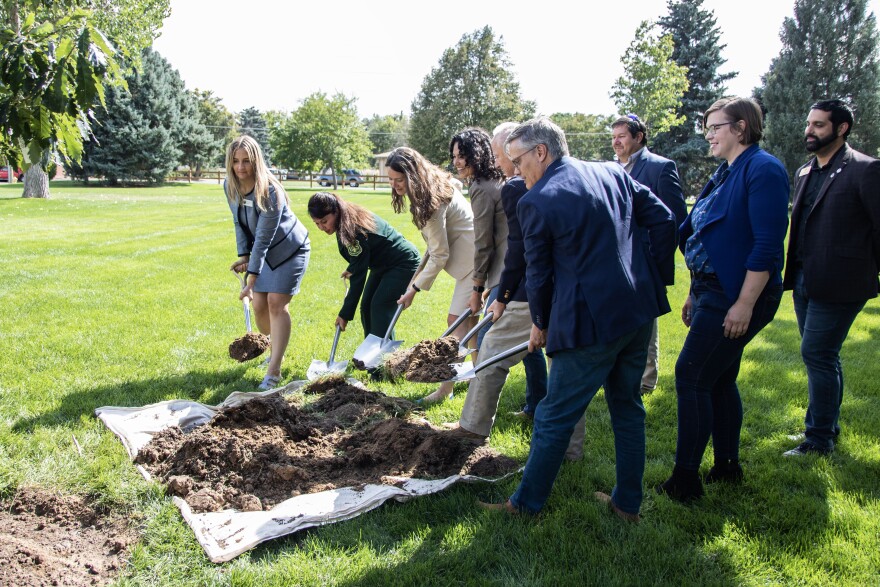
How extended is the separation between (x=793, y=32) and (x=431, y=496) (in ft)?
124

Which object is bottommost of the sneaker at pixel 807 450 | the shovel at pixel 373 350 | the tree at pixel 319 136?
the sneaker at pixel 807 450

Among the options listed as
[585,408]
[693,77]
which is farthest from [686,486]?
[693,77]

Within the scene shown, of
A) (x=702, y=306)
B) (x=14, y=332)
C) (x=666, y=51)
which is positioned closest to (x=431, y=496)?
(x=702, y=306)

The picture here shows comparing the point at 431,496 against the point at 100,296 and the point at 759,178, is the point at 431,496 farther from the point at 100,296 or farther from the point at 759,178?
the point at 100,296

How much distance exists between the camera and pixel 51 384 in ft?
15.8

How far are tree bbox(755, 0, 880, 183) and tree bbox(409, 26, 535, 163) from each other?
21.2 m

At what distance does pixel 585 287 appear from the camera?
2.63 metres

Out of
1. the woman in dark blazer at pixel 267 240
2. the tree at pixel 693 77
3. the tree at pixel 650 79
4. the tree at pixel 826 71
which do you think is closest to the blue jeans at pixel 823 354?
the woman in dark blazer at pixel 267 240

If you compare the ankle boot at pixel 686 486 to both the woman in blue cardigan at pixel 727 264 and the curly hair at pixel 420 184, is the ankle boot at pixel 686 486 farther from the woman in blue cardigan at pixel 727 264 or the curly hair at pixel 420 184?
the curly hair at pixel 420 184

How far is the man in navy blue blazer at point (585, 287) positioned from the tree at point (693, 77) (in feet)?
101

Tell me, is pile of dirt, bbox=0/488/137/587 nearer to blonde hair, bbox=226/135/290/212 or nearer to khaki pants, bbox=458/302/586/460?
khaki pants, bbox=458/302/586/460

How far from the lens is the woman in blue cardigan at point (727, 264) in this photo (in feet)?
9.36

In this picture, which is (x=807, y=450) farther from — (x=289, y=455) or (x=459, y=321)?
(x=289, y=455)

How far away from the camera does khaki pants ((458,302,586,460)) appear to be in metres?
3.57
